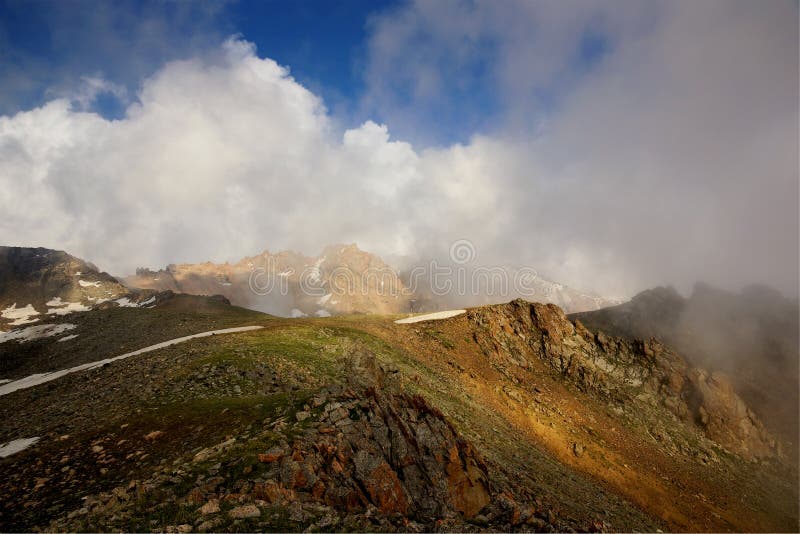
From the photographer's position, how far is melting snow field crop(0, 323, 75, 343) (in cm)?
6600

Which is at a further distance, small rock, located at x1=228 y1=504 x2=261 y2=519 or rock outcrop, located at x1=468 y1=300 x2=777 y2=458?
rock outcrop, located at x1=468 y1=300 x2=777 y2=458

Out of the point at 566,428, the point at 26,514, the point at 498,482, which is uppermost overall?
the point at 26,514

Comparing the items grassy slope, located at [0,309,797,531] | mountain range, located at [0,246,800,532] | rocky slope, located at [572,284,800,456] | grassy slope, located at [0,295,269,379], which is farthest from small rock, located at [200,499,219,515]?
rocky slope, located at [572,284,800,456]

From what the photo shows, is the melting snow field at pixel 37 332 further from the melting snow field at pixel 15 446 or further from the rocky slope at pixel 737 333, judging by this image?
the rocky slope at pixel 737 333

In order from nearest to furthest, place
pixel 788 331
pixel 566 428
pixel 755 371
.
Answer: pixel 566 428 < pixel 755 371 < pixel 788 331

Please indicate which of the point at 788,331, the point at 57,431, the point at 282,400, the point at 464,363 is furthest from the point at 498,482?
the point at 788,331

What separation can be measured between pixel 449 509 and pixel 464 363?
115ft

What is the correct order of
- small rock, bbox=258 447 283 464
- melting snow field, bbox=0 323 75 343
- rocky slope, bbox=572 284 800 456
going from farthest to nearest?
melting snow field, bbox=0 323 75 343
rocky slope, bbox=572 284 800 456
small rock, bbox=258 447 283 464

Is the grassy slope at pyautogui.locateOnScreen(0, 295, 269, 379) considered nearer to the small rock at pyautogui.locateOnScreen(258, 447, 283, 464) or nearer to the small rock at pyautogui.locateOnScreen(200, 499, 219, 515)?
the small rock at pyautogui.locateOnScreen(258, 447, 283, 464)

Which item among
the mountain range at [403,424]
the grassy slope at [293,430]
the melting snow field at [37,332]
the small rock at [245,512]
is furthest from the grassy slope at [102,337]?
the small rock at [245,512]

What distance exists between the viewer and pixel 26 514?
12945 millimetres

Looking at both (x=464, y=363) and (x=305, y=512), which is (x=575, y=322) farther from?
(x=305, y=512)

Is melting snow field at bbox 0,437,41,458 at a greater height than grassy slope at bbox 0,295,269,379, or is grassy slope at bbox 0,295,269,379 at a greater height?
grassy slope at bbox 0,295,269,379

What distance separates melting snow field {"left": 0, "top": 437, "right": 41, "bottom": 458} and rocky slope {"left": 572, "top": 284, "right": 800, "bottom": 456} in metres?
79.1
